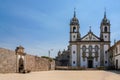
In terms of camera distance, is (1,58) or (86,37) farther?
(86,37)

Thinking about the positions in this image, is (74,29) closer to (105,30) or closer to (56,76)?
(105,30)

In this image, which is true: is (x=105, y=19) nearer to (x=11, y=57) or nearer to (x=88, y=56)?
(x=88, y=56)

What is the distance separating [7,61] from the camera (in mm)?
23031

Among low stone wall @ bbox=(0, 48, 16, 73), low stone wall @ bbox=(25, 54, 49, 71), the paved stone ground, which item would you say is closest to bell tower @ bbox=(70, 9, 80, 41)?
low stone wall @ bbox=(25, 54, 49, 71)

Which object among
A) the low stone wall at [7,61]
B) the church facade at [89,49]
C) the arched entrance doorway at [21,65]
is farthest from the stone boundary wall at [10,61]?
the church facade at [89,49]

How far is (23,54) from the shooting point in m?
28.1

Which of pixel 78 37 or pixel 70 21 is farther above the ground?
pixel 70 21

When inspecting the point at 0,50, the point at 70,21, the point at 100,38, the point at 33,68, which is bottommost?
the point at 33,68

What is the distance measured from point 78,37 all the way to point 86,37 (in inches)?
79.9

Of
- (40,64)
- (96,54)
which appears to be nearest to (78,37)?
(96,54)

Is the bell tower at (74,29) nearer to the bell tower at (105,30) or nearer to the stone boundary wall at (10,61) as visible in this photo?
the bell tower at (105,30)

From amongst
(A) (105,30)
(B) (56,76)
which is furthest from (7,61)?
(A) (105,30)

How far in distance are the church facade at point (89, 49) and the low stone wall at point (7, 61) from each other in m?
37.7

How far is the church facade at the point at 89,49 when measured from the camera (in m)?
61.8
